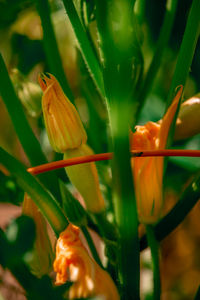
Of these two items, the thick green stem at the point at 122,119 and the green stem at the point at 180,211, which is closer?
the thick green stem at the point at 122,119

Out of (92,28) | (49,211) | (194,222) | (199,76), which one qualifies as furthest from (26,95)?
(194,222)

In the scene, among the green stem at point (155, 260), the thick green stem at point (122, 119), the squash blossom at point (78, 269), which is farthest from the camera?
the green stem at point (155, 260)

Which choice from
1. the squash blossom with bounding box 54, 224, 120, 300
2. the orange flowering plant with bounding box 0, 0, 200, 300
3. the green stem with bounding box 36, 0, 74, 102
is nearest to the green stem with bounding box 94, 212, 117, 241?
the orange flowering plant with bounding box 0, 0, 200, 300

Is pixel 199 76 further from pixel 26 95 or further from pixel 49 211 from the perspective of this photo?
pixel 49 211

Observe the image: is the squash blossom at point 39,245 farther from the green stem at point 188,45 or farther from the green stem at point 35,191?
the green stem at point 188,45

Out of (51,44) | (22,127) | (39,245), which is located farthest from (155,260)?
(51,44)

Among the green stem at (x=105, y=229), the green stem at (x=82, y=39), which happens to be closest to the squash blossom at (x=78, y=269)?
the green stem at (x=105, y=229)
